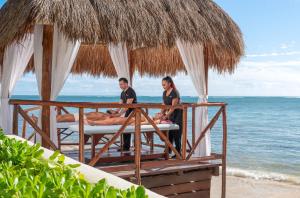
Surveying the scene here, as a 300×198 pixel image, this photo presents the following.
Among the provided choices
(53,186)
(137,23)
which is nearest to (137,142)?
(137,23)

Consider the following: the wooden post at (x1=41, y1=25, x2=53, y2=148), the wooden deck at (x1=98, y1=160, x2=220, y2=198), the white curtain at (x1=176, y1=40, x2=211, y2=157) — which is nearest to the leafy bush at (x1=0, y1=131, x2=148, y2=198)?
the wooden deck at (x1=98, y1=160, x2=220, y2=198)

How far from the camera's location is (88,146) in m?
6.97

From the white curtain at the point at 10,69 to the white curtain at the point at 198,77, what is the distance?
1.93 metres

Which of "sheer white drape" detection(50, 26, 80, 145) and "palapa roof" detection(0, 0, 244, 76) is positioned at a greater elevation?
"palapa roof" detection(0, 0, 244, 76)

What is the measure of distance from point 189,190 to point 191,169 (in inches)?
11.1

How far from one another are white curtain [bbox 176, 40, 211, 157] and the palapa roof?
0.63 feet

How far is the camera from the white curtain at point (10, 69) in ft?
17.4

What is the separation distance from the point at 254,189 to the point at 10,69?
6.28 meters

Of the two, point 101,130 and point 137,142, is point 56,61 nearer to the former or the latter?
point 101,130

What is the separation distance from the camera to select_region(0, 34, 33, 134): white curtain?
5305 mm

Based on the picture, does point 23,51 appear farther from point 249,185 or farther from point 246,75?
point 246,75

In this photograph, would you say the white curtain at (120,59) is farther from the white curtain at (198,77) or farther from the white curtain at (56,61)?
the white curtain at (56,61)

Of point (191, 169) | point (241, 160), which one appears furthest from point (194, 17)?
point (241, 160)

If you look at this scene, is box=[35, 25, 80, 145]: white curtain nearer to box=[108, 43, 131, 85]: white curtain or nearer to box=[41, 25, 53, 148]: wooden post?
box=[41, 25, 53, 148]: wooden post
